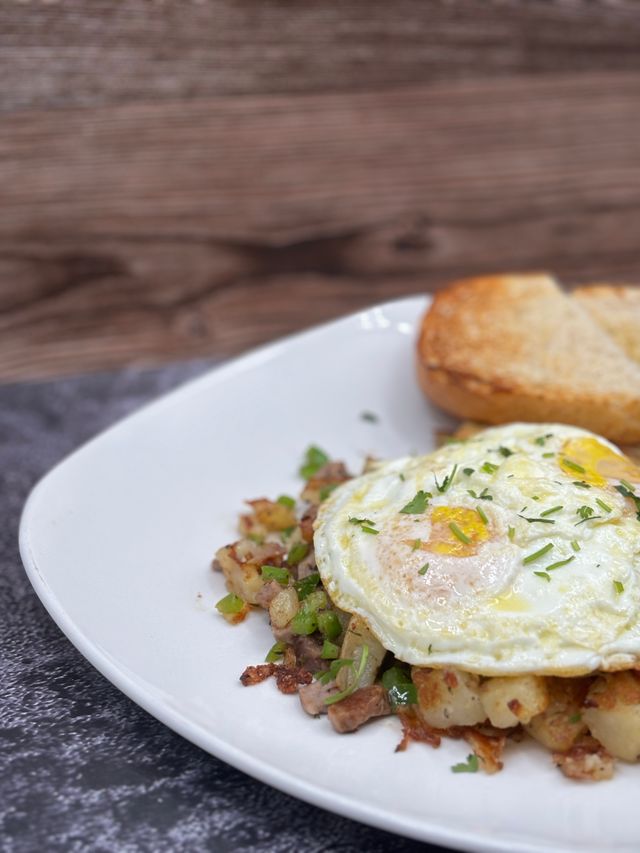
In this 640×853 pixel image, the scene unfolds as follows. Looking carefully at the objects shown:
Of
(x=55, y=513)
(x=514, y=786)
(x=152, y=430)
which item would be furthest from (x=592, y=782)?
(x=152, y=430)

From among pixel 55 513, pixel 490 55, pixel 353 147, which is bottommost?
pixel 55 513

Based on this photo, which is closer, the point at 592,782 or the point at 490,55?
the point at 592,782

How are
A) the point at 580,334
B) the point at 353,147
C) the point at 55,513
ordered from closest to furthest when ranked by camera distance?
1. the point at 55,513
2. the point at 580,334
3. the point at 353,147

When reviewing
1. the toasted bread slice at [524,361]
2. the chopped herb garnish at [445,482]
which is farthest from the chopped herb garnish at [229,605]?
the toasted bread slice at [524,361]

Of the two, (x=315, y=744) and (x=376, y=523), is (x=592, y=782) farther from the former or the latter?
(x=376, y=523)

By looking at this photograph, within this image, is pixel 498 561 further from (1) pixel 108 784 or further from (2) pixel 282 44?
(2) pixel 282 44

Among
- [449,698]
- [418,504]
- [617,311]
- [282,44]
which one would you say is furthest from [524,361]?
[282,44]

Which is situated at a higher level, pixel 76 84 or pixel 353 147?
pixel 76 84
